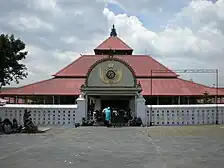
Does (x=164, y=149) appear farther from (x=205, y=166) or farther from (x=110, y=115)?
(x=110, y=115)

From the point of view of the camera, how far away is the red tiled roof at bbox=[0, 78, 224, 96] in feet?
135

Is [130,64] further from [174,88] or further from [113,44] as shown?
[174,88]

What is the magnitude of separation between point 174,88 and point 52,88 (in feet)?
43.1

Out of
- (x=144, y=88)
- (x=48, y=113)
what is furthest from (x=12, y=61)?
(x=144, y=88)

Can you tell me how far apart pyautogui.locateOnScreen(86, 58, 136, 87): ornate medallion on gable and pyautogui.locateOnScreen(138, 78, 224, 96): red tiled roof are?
39.3 feet

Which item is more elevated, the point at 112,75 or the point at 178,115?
the point at 112,75

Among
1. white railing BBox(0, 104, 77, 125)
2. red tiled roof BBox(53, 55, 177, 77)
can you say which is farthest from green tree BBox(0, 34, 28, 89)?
red tiled roof BBox(53, 55, 177, 77)

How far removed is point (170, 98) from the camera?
138ft

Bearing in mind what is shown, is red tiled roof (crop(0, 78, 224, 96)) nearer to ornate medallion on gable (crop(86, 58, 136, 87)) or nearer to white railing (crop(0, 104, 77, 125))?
ornate medallion on gable (crop(86, 58, 136, 87))

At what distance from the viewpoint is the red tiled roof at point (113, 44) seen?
50.9 metres

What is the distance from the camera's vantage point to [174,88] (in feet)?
138

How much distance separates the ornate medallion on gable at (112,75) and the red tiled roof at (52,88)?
12296 mm

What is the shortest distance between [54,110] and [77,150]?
1466 centimetres

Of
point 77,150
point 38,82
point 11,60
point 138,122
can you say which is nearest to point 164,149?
point 77,150
